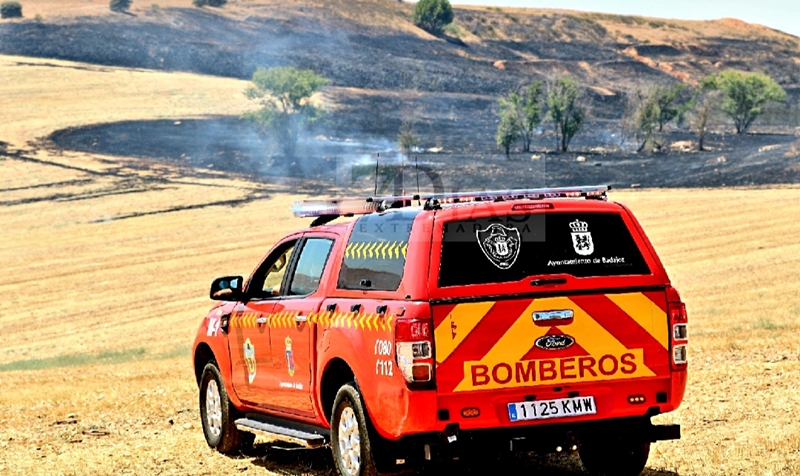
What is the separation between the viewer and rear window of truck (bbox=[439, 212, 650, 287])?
26.8ft

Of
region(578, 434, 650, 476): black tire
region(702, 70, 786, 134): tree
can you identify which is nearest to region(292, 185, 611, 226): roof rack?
region(578, 434, 650, 476): black tire

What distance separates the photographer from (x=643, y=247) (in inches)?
335

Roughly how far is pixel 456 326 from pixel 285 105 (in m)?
94.5

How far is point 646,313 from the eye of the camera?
8.34 metres

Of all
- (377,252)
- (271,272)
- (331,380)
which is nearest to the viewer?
(377,252)

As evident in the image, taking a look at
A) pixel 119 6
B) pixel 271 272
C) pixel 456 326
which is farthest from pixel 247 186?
pixel 119 6

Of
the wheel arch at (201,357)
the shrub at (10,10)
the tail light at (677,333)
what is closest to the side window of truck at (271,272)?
the wheel arch at (201,357)

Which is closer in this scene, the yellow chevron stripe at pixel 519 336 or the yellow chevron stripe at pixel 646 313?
the yellow chevron stripe at pixel 519 336

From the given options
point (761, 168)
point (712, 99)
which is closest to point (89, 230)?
point (761, 168)

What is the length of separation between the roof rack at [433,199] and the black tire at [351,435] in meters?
1.33

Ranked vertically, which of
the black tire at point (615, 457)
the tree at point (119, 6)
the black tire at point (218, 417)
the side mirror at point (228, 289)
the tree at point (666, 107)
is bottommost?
the tree at point (666, 107)

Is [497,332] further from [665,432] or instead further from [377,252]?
[665,432]

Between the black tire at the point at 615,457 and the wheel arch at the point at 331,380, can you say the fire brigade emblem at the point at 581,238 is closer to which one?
the black tire at the point at 615,457

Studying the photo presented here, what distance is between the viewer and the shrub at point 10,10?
5453 inches
